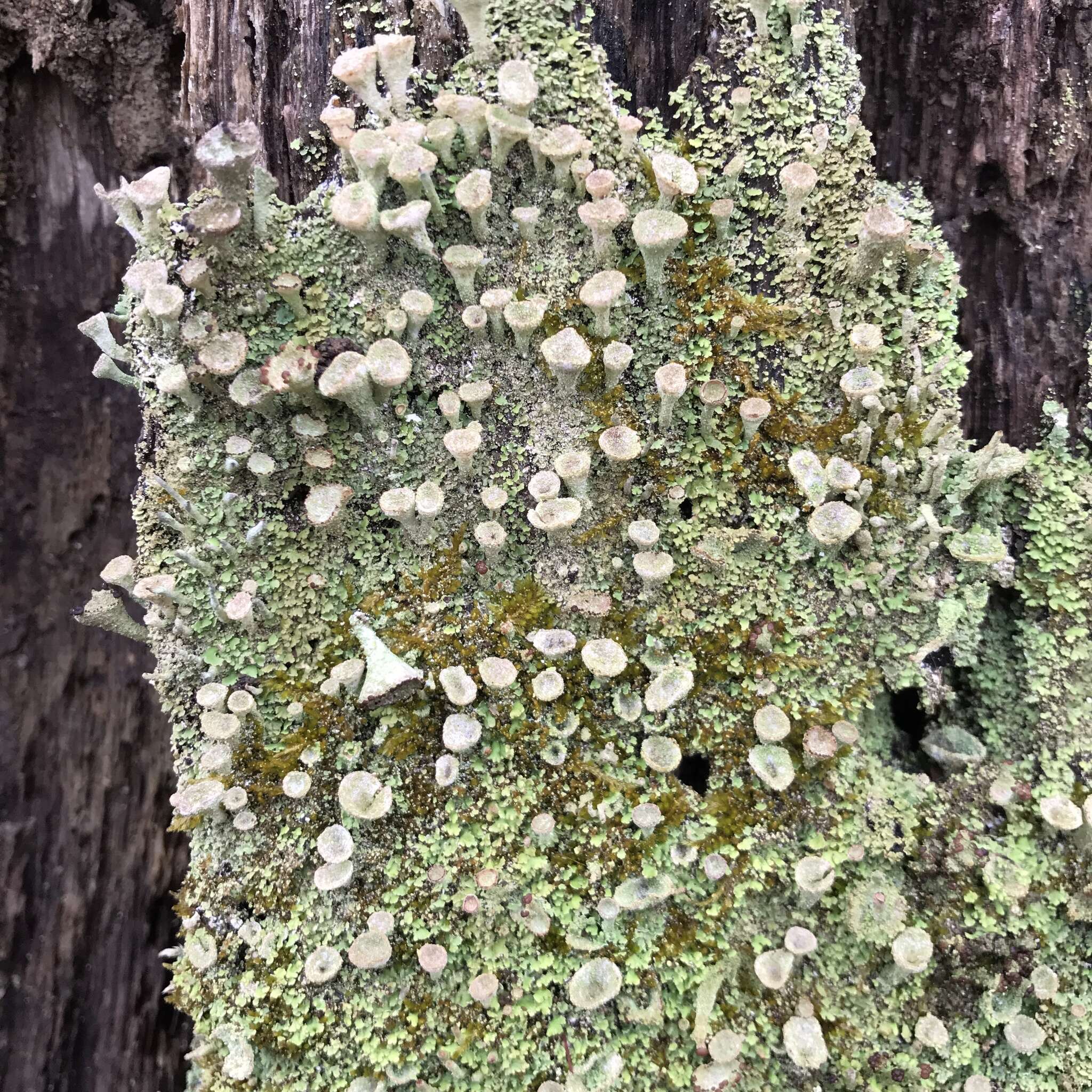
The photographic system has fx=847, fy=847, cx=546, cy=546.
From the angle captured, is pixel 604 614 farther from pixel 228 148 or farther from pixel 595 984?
pixel 228 148

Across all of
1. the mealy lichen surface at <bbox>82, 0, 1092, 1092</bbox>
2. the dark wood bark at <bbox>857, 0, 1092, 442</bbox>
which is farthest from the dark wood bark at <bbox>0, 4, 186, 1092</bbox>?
the dark wood bark at <bbox>857, 0, 1092, 442</bbox>

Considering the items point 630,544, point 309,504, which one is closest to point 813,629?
Answer: point 630,544

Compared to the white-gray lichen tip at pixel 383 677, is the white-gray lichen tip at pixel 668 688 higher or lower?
lower

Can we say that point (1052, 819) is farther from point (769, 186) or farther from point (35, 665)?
point (35, 665)

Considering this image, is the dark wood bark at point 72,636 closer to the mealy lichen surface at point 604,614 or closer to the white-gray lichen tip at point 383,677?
the mealy lichen surface at point 604,614

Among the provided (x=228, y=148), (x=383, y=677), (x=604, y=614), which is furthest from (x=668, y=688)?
(x=228, y=148)

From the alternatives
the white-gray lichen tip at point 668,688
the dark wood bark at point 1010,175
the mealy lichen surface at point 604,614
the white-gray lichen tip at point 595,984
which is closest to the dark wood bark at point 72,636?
the mealy lichen surface at point 604,614
